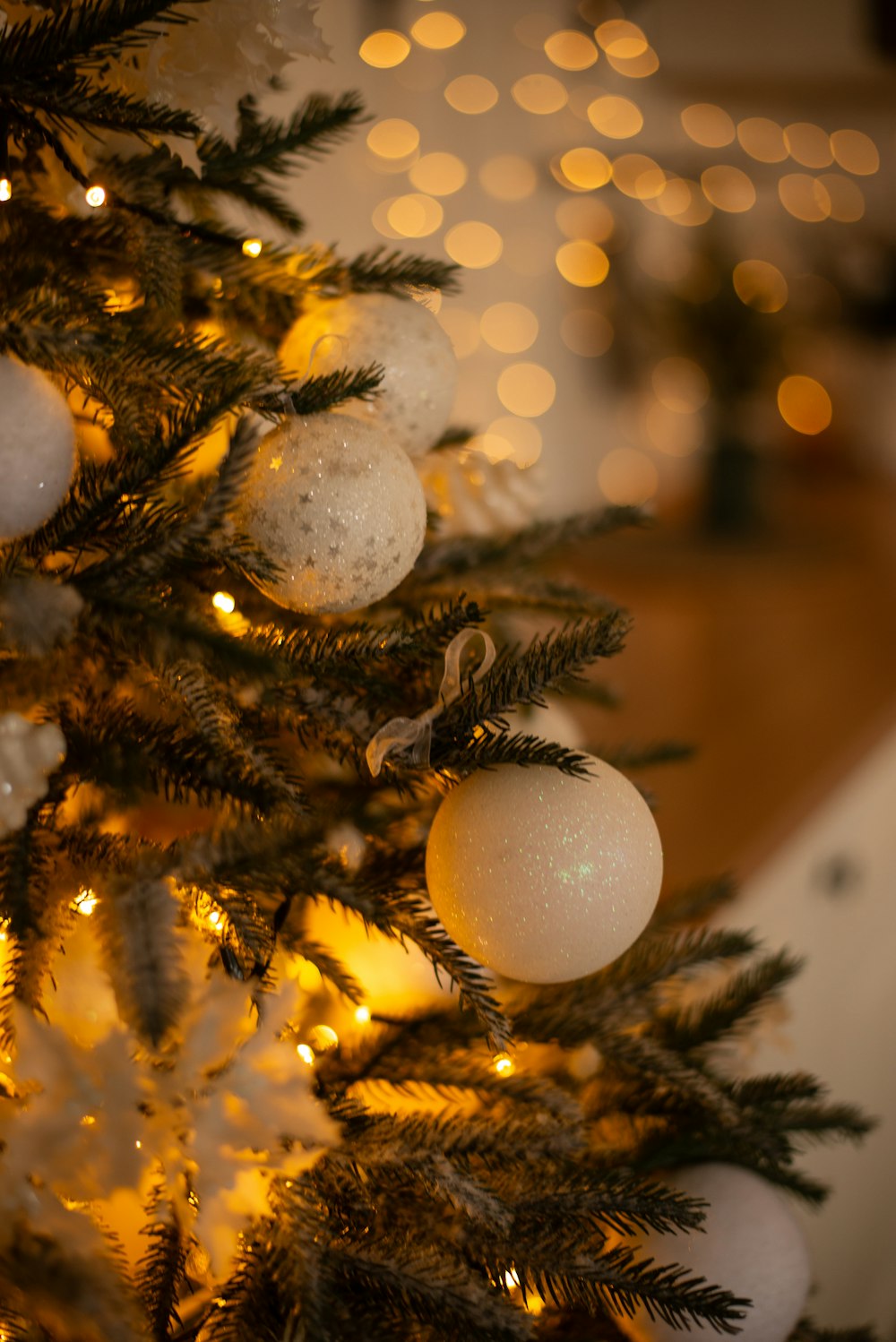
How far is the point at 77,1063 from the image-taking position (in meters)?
0.34

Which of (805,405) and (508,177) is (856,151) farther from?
(508,177)

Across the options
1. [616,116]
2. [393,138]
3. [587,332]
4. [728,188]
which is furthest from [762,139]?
[393,138]

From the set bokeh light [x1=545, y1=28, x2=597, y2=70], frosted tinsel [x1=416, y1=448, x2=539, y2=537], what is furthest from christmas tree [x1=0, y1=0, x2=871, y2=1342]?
bokeh light [x1=545, y1=28, x2=597, y2=70]

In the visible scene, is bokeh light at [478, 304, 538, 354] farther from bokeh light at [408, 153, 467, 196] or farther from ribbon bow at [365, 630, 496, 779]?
ribbon bow at [365, 630, 496, 779]

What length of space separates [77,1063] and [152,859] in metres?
0.07

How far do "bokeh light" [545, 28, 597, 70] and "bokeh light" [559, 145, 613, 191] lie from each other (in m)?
0.12

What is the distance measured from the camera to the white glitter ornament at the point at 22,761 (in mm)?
328

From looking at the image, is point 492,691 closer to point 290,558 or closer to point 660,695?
point 290,558

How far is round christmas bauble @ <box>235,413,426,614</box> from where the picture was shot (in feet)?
1.16

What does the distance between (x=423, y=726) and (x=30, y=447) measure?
0.52ft

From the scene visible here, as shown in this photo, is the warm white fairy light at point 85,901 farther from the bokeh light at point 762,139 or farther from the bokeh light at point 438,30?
the bokeh light at point 762,139

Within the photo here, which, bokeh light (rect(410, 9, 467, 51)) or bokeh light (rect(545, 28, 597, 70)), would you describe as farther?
bokeh light (rect(545, 28, 597, 70))

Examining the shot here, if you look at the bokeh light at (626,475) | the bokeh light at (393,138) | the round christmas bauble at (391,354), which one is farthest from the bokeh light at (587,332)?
the round christmas bauble at (391,354)

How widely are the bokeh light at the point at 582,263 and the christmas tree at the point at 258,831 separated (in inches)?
54.6
